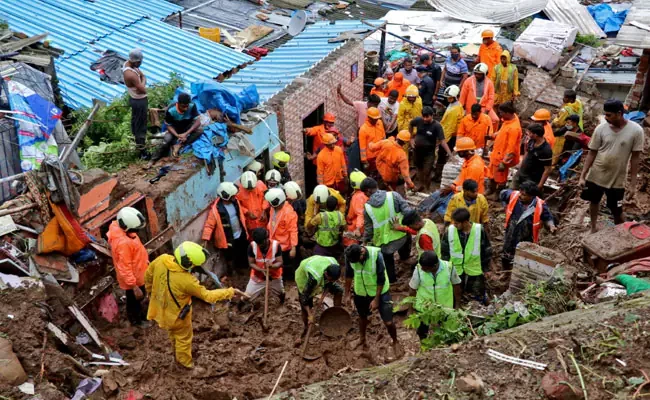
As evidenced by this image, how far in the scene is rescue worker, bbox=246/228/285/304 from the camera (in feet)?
29.7

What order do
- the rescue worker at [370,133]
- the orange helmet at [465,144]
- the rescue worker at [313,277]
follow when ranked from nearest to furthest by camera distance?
1. the rescue worker at [313,277]
2. the orange helmet at [465,144]
3. the rescue worker at [370,133]

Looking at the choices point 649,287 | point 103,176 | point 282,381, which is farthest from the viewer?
point 103,176

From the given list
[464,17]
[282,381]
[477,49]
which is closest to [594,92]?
[477,49]

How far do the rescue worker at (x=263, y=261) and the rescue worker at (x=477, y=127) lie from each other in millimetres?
4153

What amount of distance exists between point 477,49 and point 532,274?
8.94m

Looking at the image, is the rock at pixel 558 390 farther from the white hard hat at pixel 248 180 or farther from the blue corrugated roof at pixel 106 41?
the blue corrugated roof at pixel 106 41

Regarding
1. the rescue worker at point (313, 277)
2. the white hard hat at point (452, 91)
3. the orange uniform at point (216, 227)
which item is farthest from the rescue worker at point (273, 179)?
the white hard hat at point (452, 91)

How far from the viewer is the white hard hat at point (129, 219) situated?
310 inches

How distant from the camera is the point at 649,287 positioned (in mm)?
6426

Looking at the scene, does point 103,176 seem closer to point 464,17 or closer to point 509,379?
point 509,379

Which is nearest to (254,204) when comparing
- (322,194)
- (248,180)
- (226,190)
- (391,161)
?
(248,180)

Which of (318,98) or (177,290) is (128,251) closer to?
(177,290)

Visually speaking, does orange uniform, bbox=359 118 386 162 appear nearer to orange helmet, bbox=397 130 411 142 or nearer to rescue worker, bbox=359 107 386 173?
rescue worker, bbox=359 107 386 173

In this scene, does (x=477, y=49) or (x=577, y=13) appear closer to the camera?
(x=477, y=49)
